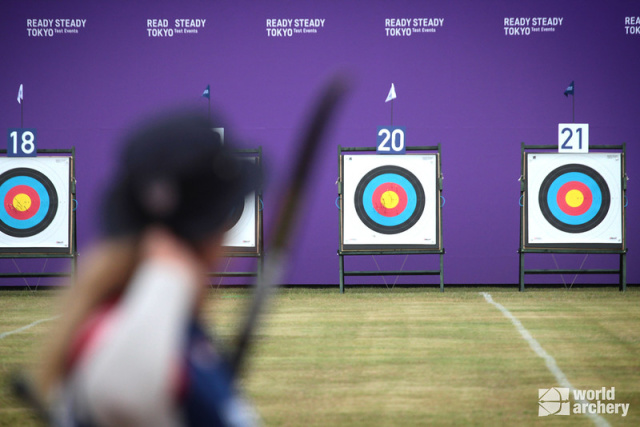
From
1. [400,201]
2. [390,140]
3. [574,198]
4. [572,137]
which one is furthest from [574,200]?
[390,140]

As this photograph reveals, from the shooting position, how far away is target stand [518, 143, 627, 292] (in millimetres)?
7055

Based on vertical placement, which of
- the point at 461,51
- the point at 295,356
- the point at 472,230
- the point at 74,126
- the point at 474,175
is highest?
the point at 461,51

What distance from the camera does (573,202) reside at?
720 centimetres

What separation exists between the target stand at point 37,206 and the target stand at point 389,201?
244 cm

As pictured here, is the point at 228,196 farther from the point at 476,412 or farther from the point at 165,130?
the point at 476,412

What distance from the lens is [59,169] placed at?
23.5ft

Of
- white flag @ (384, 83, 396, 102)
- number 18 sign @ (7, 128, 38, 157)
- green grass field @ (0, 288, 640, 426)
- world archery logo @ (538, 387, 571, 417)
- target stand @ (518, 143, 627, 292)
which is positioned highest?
Answer: white flag @ (384, 83, 396, 102)

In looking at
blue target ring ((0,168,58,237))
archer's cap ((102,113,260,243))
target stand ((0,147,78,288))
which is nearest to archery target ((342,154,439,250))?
target stand ((0,147,78,288))

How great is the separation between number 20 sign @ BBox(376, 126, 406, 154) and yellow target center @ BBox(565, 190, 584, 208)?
157cm

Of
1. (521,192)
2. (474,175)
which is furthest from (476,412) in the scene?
(474,175)

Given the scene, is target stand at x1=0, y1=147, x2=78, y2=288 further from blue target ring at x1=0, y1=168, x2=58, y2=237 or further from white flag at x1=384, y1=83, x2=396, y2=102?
white flag at x1=384, y1=83, x2=396, y2=102

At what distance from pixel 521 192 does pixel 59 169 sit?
163 inches

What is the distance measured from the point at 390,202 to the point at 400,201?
0.09 metres

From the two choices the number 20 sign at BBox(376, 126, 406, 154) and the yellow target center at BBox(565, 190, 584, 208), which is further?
the yellow target center at BBox(565, 190, 584, 208)
